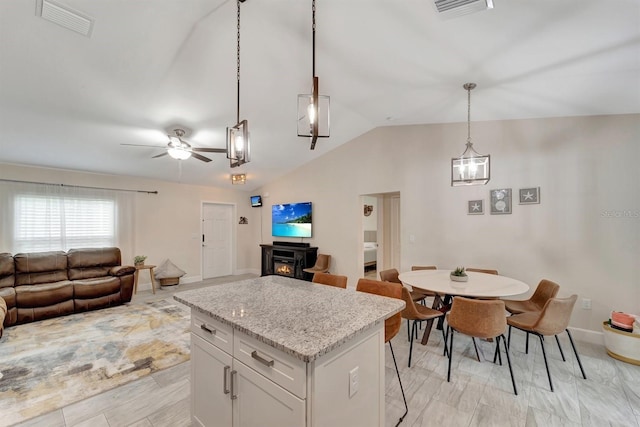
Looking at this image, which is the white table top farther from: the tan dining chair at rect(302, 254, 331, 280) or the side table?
the side table

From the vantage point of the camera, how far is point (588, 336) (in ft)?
9.93

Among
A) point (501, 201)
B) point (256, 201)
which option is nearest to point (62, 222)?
point (256, 201)

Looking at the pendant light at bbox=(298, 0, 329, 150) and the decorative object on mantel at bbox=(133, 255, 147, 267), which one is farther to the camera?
the decorative object on mantel at bbox=(133, 255, 147, 267)

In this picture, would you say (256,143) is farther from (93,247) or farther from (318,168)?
(93,247)

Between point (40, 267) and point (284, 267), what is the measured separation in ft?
13.0

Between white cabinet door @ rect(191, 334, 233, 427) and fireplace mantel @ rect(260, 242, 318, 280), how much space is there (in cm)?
380

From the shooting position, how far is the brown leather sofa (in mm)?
3541

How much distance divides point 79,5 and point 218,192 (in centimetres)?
490

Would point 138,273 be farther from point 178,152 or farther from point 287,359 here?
point 287,359

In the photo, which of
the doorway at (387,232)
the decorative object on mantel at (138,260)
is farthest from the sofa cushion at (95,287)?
the doorway at (387,232)

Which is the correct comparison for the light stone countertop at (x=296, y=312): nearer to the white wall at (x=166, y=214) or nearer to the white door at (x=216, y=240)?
the white wall at (x=166, y=214)

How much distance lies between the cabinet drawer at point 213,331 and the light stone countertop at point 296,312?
8 cm

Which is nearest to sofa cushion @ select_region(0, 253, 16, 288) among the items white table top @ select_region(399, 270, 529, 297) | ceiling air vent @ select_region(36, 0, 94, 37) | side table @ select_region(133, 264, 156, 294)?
side table @ select_region(133, 264, 156, 294)

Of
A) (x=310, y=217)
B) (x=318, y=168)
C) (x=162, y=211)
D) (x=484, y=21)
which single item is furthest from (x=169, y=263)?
(x=484, y=21)
